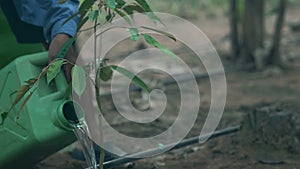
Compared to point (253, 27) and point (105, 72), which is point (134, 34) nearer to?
point (105, 72)

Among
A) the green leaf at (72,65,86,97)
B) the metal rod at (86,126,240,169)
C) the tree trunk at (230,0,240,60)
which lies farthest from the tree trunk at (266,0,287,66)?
the green leaf at (72,65,86,97)

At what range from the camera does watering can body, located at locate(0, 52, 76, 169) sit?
2.69 metres

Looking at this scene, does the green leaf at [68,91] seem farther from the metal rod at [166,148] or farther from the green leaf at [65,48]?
the metal rod at [166,148]

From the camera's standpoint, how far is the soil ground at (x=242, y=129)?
346cm

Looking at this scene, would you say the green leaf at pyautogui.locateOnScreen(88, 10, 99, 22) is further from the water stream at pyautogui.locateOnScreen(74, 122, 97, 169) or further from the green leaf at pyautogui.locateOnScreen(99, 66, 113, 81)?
the water stream at pyautogui.locateOnScreen(74, 122, 97, 169)

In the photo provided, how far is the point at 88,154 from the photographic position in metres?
2.87

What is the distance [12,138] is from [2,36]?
0.81 m

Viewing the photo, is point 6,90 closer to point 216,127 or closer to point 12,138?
point 12,138

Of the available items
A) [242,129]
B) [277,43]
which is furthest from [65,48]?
[277,43]

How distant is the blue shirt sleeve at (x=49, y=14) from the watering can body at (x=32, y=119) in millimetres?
147

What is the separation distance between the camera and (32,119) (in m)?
2.70

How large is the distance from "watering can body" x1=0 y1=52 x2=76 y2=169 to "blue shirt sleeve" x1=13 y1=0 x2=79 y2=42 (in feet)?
0.48

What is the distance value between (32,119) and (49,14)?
0.57 meters

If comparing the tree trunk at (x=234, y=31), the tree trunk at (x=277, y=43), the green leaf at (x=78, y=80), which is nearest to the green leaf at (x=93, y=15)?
the green leaf at (x=78, y=80)
